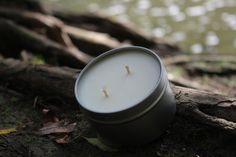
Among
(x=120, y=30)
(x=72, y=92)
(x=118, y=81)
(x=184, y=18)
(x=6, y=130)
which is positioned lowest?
Answer: (x=184, y=18)

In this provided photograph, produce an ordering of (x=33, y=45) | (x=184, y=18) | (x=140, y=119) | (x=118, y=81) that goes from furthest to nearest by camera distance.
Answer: (x=184, y=18), (x=33, y=45), (x=118, y=81), (x=140, y=119)

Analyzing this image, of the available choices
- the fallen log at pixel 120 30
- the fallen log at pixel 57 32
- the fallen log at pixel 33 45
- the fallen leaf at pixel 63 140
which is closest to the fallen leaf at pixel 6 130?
the fallen leaf at pixel 63 140

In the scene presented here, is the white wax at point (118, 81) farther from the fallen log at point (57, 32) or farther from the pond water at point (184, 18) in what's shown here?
the pond water at point (184, 18)

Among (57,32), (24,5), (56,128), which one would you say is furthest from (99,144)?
(24,5)

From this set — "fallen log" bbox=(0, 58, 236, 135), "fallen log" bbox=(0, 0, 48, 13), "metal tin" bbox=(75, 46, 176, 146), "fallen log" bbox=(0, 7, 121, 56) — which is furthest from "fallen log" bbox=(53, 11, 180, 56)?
"metal tin" bbox=(75, 46, 176, 146)

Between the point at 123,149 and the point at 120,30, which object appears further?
the point at 120,30

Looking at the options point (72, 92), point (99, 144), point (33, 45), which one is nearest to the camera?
point (99, 144)

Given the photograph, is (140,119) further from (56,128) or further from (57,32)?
(57,32)
